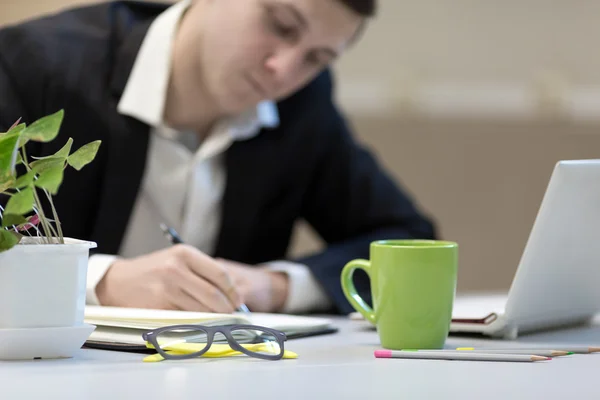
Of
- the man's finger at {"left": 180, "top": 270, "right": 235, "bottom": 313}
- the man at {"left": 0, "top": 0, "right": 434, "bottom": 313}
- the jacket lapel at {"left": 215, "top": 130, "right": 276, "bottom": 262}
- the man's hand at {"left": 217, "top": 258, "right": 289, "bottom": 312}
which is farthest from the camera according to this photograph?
the jacket lapel at {"left": 215, "top": 130, "right": 276, "bottom": 262}

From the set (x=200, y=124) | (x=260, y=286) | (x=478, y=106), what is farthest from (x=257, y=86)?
(x=478, y=106)

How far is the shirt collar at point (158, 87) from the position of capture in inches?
54.9

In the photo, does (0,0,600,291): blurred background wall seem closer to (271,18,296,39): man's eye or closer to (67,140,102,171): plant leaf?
(271,18,296,39): man's eye

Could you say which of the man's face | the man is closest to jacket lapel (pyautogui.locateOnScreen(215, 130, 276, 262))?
the man

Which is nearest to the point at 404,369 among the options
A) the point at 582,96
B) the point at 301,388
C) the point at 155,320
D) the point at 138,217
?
the point at 301,388

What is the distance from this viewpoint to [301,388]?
0.62m

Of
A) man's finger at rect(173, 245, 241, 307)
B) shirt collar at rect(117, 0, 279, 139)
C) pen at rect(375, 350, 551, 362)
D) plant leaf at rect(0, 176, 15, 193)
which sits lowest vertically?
pen at rect(375, 350, 551, 362)

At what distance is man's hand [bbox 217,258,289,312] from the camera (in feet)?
3.98

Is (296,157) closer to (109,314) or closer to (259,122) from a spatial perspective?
(259,122)

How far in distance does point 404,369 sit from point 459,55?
6.82 ft

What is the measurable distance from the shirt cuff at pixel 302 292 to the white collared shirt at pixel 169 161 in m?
0.10

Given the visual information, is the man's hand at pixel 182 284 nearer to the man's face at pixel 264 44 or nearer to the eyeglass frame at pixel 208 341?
the eyeglass frame at pixel 208 341

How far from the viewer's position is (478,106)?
259cm

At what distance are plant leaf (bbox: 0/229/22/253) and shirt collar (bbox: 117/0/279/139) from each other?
0.72 meters
